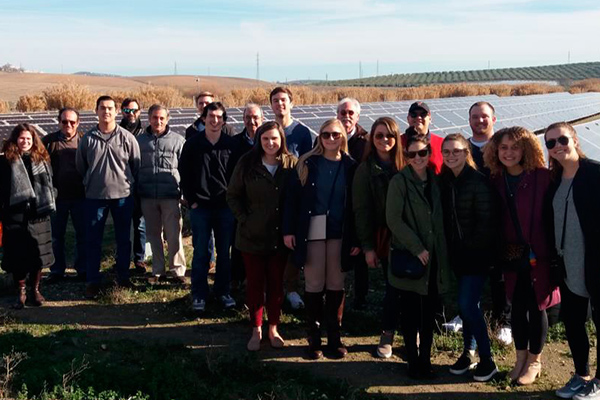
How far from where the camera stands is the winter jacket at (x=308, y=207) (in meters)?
4.86

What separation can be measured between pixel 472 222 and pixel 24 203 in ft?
14.3

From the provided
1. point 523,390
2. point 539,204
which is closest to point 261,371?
point 523,390

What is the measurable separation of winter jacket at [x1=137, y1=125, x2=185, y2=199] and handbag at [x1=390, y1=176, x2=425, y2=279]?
3.06 metres

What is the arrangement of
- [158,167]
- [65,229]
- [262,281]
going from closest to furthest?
[262,281], [158,167], [65,229]

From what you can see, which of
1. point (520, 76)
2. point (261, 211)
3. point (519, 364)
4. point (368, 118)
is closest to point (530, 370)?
point (519, 364)

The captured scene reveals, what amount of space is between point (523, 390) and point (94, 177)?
4520 millimetres

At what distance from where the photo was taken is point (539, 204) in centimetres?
423

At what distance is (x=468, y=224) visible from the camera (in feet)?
14.5

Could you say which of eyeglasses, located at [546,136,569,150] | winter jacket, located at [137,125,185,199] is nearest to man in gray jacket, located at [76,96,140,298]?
winter jacket, located at [137,125,185,199]

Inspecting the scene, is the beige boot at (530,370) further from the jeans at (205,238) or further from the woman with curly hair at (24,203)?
the woman with curly hair at (24,203)

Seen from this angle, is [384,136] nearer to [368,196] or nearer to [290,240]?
[368,196]

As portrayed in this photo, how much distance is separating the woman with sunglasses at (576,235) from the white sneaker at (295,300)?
8.78 feet

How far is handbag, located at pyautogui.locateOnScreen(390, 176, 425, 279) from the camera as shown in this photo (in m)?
4.48

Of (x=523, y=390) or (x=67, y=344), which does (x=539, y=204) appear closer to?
(x=523, y=390)
